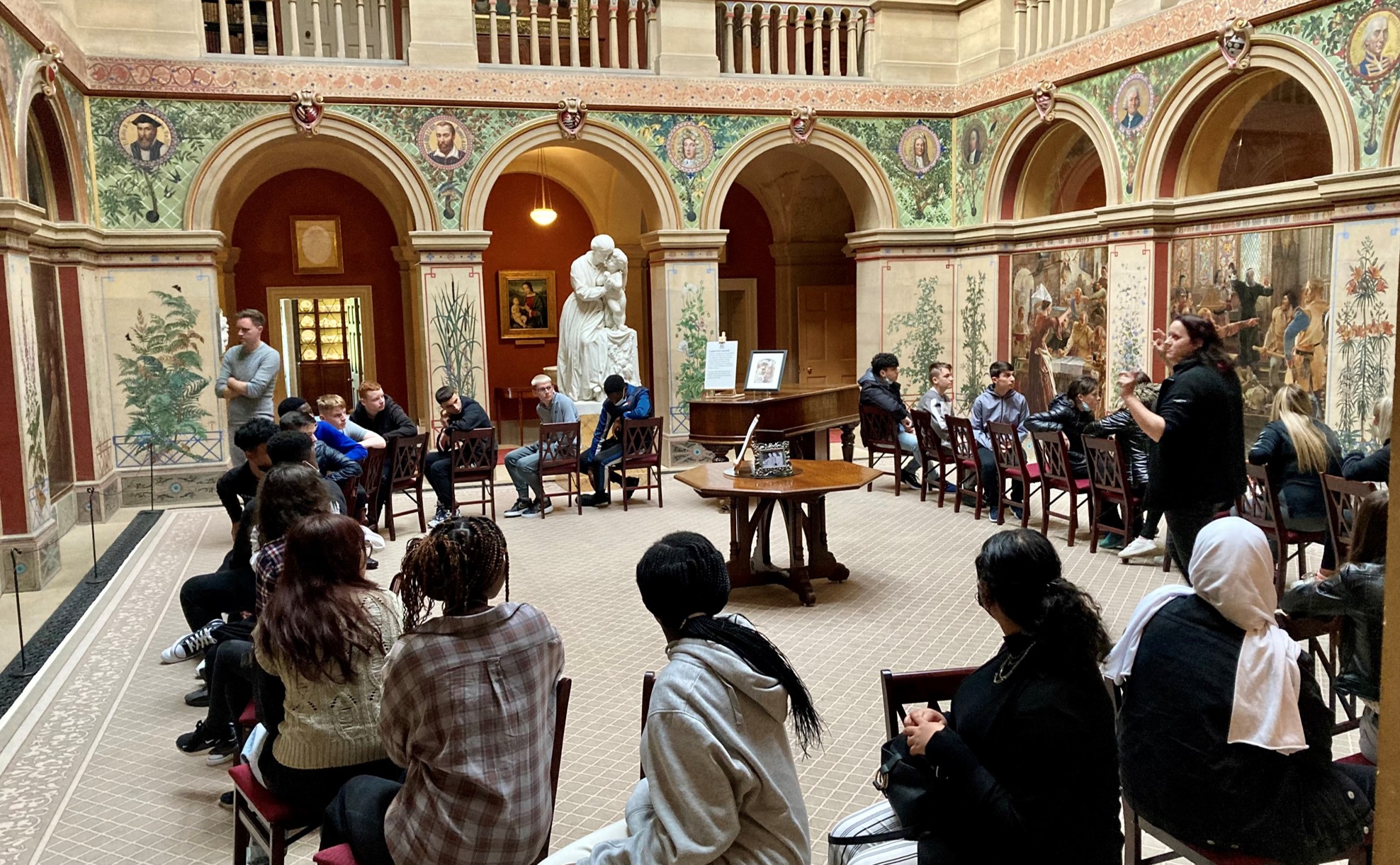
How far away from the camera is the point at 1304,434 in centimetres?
584

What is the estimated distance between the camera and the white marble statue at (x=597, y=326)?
1147 centimetres

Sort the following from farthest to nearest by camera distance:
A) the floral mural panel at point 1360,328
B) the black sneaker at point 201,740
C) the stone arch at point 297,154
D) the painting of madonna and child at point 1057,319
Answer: the painting of madonna and child at point 1057,319 < the stone arch at point 297,154 < the floral mural panel at point 1360,328 < the black sneaker at point 201,740

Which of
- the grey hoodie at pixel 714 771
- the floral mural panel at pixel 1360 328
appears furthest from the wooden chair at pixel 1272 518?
the grey hoodie at pixel 714 771

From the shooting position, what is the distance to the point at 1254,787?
234 centimetres

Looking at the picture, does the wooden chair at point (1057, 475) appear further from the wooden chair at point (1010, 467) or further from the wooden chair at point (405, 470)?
the wooden chair at point (405, 470)

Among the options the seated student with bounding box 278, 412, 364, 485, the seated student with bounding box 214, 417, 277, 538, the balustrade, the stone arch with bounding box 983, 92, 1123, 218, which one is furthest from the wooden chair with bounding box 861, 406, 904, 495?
the seated student with bounding box 214, 417, 277, 538

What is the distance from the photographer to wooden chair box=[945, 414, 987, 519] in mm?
8461

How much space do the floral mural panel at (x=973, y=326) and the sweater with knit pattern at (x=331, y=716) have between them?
1065cm

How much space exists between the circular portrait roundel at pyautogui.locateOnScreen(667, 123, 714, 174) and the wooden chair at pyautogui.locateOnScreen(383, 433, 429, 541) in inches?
192

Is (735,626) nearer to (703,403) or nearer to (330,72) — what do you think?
(703,403)

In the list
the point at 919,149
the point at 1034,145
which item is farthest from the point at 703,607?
the point at 919,149

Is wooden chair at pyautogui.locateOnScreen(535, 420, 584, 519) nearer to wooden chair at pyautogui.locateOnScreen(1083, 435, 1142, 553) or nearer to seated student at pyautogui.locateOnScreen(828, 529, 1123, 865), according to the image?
wooden chair at pyautogui.locateOnScreen(1083, 435, 1142, 553)

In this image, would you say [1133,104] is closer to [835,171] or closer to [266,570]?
[835,171]


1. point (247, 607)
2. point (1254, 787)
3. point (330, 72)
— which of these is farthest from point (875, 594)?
point (330, 72)
